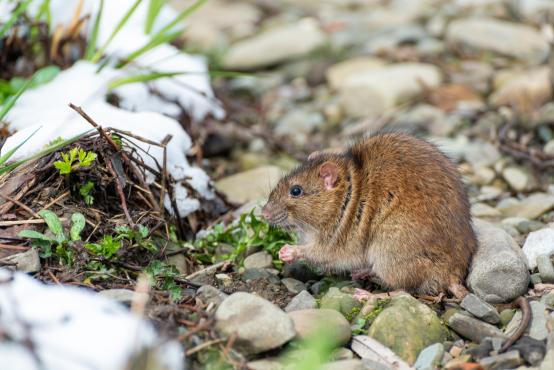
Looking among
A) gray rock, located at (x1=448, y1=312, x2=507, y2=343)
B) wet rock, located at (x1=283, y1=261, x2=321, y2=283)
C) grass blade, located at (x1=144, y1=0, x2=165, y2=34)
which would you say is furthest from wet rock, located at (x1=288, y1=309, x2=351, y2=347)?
grass blade, located at (x1=144, y1=0, x2=165, y2=34)

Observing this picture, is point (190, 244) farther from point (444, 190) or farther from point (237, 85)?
point (237, 85)

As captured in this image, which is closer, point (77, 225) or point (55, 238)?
point (55, 238)

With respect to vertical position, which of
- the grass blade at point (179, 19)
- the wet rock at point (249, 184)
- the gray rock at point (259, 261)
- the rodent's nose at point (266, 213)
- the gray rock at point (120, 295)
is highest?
the grass blade at point (179, 19)

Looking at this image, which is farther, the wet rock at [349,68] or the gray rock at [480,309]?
the wet rock at [349,68]

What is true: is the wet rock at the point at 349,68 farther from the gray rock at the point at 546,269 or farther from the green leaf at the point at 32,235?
the green leaf at the point at 32,235

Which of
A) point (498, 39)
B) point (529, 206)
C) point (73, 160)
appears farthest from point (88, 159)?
point (498, 39)

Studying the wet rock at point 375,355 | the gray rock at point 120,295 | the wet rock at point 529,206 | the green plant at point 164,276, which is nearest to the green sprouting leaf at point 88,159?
the green plant at point 164,276

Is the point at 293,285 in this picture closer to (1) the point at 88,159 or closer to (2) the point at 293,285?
(2) the point at 293,285
